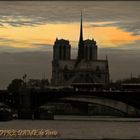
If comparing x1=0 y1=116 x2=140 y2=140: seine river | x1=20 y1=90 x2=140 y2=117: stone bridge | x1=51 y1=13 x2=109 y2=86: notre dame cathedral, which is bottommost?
x1=0 y1=116 x2=140 y2=140: seine river

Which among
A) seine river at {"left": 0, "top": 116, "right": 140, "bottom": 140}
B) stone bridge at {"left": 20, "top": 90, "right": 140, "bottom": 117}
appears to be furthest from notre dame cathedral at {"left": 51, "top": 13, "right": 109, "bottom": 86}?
seine river at {"left": 0, "top": 116, "right": 140, "bottom": 140}

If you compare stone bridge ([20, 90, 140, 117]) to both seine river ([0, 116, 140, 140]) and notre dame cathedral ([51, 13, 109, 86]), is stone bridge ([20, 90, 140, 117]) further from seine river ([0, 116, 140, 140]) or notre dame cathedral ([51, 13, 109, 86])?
notre dame cathedral ([51, 13, 109, 86])

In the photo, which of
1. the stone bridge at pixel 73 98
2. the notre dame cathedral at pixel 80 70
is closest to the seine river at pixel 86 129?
the stone bridge at pixel 73 98

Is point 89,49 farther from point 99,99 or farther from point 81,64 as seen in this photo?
point 99,99

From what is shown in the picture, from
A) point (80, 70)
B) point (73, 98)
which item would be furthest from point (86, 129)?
point (80, 70)

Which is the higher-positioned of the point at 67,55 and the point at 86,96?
the point at 67,55

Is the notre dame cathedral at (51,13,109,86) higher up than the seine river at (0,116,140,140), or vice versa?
the notre dame cathedral at (51,13,109,86)

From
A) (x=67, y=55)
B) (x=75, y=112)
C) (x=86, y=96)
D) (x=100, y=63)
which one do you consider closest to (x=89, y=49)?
(x=67, y=55)

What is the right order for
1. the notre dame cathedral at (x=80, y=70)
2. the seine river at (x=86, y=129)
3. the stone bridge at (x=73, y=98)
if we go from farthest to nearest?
the notre dame cathedral at (x=80, y=70) < the stone bridge at (x=73, y=98) < the seine river at (x=86, y=129)

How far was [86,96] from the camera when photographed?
9556cm

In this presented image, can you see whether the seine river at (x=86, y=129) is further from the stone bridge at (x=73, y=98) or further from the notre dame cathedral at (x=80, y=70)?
the notre dame cathedral at (x=80, y=70)

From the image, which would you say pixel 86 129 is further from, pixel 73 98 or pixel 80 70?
pixel 80 70

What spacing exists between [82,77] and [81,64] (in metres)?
6.42

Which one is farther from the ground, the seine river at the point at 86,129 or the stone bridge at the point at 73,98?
the stone bridge at the point at 73,98
